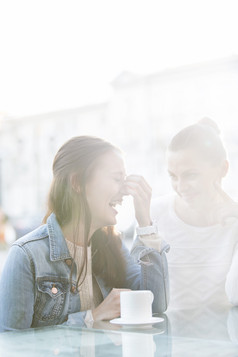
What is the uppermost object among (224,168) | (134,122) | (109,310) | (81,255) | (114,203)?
(134,122)

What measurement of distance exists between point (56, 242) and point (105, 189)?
10.1 inches

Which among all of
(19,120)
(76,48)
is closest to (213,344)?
(76,48)

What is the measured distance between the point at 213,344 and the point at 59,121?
6.01 meters

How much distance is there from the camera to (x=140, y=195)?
1425 mm

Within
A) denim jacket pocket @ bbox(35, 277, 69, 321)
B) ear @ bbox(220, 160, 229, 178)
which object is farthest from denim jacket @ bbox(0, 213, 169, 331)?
ear @ bbox(220, 160, 229, 178)

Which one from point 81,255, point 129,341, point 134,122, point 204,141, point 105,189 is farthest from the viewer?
point 134,122

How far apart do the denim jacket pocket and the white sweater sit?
0.56m

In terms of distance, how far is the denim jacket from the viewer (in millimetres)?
1080

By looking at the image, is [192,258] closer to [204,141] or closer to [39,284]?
[204,141]

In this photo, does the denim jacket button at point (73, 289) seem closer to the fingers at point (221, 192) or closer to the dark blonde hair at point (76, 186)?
the dark blonde hair at point (76, 186)

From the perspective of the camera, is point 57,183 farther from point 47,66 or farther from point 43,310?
point 47,66

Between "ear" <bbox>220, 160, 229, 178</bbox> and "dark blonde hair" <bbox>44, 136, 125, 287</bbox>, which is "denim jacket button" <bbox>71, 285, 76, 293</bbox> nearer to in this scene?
"dark blonde hair" <bbox>44, 136, 125, 287</bbox>

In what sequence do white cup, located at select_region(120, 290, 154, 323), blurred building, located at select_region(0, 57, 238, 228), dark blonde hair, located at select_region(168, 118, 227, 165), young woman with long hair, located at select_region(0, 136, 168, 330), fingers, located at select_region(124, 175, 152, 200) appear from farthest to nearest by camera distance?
blurred building, located at select_region(0, 57, 238, 228)
dark blonde hair, located at select_region(168, 118, 227, 165)
fingers, located at select_region(124, 175, 152, 200)
young woman with long hair, located at select_region(0, 136, 168, 330)
white cup, located at select_region(120, 290, 154, 323)

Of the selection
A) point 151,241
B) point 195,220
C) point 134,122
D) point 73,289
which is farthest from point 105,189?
point 134,122
